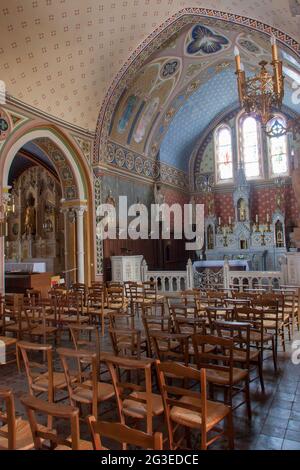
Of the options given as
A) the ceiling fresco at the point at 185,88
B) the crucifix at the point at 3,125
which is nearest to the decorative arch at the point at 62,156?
the crucifix at the point at 3,125

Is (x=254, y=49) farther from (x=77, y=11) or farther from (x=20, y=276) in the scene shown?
(x=20, y=276)

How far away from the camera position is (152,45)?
12.5 meters

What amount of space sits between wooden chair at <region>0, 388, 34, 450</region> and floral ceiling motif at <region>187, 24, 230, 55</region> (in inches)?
523

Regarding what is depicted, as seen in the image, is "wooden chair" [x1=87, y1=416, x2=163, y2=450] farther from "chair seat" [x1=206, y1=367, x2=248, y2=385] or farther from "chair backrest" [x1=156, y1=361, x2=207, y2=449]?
"chair seat" [x1=206, y1=367, x2=248, y2=385]

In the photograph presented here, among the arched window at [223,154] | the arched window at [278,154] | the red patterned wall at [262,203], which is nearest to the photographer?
the red patterned wall at [262,203]

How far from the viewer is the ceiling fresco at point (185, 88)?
42.2 feet

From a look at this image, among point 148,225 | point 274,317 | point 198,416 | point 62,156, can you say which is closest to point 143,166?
point 148,225

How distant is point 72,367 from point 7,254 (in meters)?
15.0

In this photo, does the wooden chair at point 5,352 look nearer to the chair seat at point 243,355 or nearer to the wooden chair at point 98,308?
the wooden chair at point 98,308

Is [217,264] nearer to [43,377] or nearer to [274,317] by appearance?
[274,317]

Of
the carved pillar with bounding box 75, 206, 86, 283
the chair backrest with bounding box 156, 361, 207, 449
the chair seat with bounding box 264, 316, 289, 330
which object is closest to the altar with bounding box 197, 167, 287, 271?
the carved pillar with bounding box 75, 206, 86, 283

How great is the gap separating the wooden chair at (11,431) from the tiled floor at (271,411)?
127 centimetres

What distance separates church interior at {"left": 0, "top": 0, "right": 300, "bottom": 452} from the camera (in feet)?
11.2

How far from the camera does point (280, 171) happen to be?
1903 centimetres
